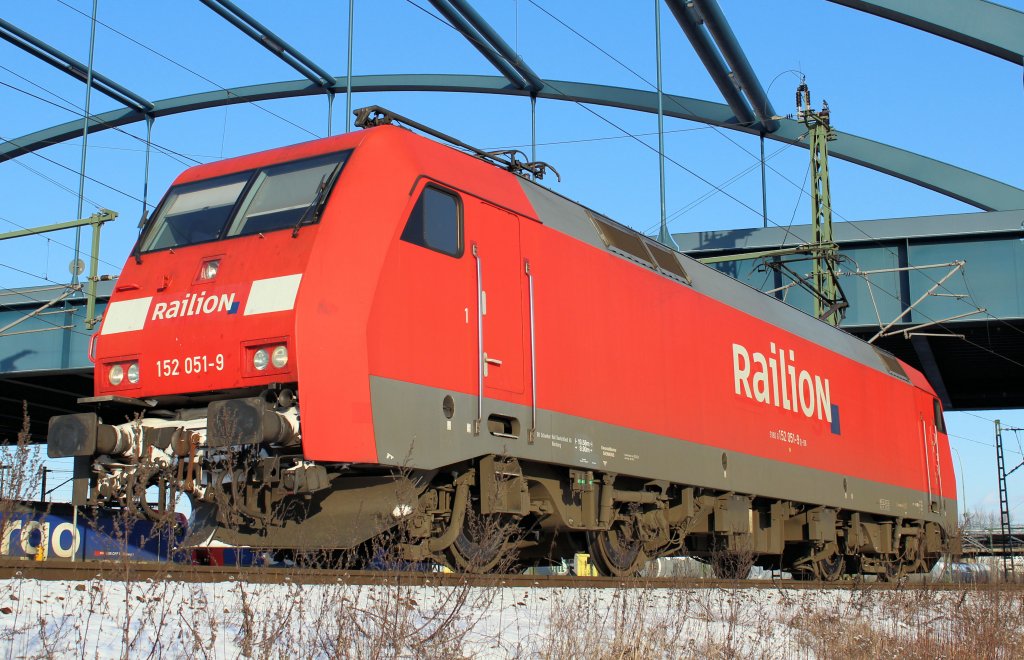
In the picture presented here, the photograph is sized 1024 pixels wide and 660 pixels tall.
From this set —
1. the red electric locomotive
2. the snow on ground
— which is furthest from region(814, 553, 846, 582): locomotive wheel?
the snow on ground

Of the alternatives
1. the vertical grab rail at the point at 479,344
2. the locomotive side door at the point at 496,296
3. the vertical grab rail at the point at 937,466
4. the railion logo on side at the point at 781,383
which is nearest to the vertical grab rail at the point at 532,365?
the locomotive side door at the point at 496,296

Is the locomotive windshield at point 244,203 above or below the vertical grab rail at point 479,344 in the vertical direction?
above

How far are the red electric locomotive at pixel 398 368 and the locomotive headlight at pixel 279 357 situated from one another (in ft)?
0.07

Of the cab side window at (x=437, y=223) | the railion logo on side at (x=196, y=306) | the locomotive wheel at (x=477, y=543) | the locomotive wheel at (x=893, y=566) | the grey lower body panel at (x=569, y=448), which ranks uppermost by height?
the cab side window at (x=437, y=223)

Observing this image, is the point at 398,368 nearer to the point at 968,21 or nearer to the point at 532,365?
the point at 532,365

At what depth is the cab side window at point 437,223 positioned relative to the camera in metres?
9.52

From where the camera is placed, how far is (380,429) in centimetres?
869

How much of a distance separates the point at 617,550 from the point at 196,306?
556cm

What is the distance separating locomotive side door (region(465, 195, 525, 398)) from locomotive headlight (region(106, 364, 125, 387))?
125 inches

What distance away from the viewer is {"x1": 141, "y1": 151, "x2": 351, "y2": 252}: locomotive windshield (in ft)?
31.9

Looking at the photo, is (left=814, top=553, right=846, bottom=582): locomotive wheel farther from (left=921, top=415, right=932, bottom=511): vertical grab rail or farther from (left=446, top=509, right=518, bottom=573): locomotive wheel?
(left=446, top=509, right=518, bottom=573): locomotive wheel

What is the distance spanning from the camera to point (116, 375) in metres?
9.79

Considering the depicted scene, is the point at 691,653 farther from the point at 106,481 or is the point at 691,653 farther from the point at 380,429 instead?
the point at 106,481

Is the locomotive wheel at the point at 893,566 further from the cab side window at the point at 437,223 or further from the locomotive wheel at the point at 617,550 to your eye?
the cab side window at the point at 437,223
